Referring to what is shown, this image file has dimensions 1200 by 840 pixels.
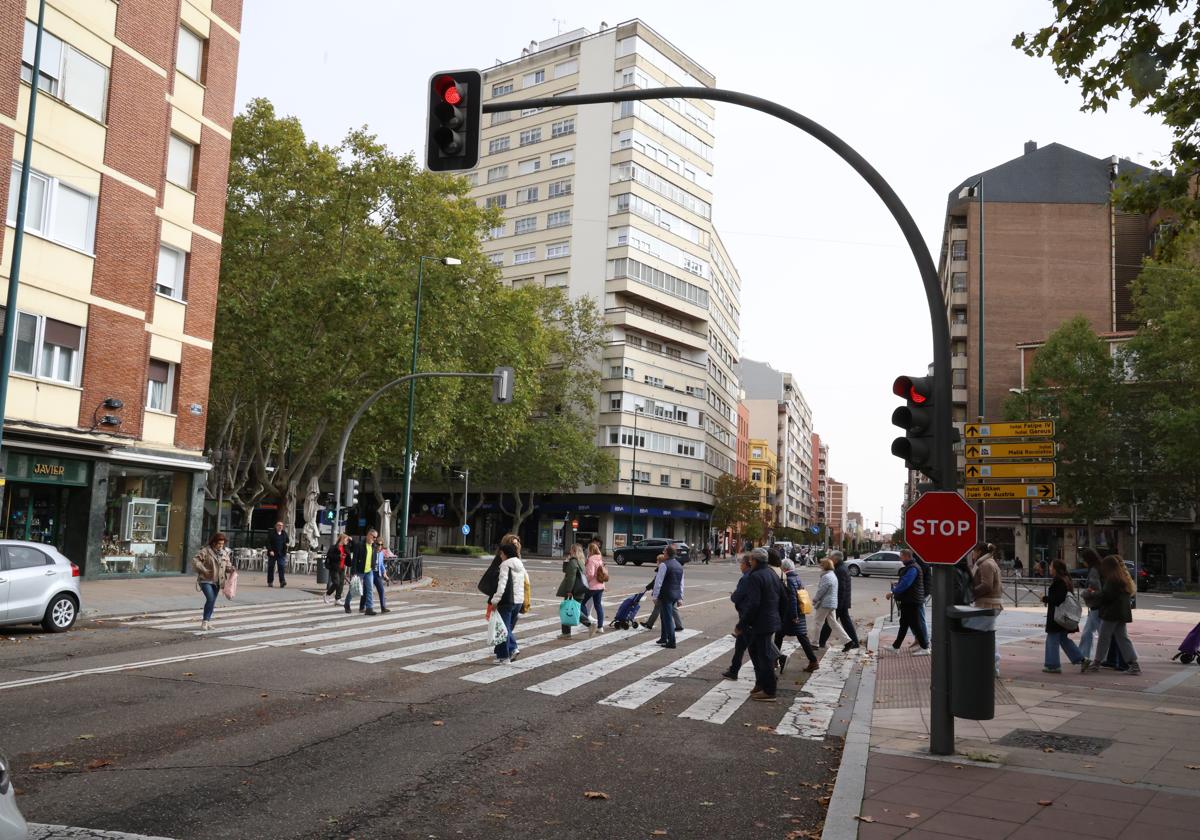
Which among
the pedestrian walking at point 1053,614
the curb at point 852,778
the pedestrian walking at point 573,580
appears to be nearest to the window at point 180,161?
the pedestrian walking at point 573,580

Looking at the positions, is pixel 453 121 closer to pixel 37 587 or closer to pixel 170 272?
pixel 37 587

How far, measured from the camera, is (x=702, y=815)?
595 cm

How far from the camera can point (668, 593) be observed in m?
15.1

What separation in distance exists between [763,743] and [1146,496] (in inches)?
2129

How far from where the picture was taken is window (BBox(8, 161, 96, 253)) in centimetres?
2148

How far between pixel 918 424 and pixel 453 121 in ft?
15.3

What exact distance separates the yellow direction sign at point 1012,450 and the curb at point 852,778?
436 cm

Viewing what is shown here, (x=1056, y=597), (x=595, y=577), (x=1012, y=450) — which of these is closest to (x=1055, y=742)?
(x=1056, y=597)

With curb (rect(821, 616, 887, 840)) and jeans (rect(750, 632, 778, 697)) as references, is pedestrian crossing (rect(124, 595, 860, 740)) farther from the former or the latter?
curb (rect(821, 616, 887, 840))

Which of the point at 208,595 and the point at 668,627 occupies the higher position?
the point at 208,595

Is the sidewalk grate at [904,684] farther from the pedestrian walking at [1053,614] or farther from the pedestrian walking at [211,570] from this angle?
the pedestrian walking at [211,570]

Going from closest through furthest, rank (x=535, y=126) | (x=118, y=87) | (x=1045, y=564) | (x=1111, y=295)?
(x=118, y=87) → (x=1045, y=564) → (x=1111, y=295) → (x=535, y=126)

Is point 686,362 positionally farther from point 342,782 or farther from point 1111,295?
point 342,782

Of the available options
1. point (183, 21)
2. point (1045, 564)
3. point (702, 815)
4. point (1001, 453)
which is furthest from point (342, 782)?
point (1045, 564)
